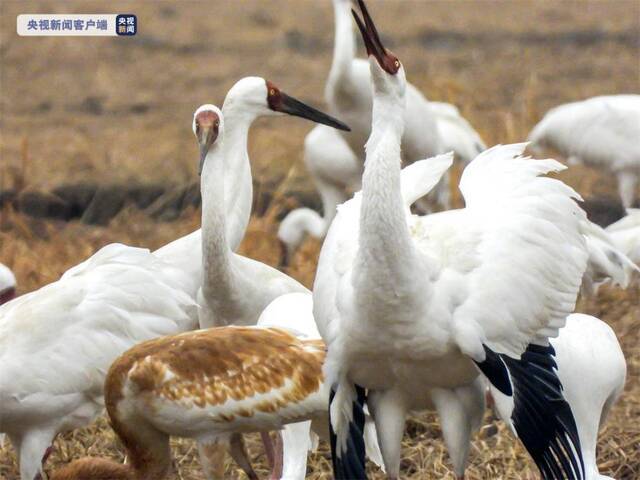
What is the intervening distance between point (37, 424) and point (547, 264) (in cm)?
173

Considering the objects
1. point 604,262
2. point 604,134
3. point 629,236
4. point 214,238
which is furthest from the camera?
point 604,134

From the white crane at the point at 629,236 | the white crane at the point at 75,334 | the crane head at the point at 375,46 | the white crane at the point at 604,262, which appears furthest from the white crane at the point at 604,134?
the crane head at the point at 375,46

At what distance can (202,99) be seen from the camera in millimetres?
11930

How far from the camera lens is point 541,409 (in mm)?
4184

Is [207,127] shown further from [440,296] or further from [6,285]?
[440,296]

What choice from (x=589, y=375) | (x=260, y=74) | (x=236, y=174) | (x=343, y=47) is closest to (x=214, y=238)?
(x=236, y=174)

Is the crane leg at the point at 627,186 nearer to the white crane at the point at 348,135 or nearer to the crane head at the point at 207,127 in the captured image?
the white crane at the point at 348,135

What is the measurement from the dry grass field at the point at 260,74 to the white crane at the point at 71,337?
56 cm

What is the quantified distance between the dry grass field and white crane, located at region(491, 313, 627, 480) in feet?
2.42

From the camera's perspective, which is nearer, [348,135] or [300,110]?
[300,110]

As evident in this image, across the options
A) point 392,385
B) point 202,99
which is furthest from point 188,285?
point 202,99

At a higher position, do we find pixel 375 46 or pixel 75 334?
pixel 375 46

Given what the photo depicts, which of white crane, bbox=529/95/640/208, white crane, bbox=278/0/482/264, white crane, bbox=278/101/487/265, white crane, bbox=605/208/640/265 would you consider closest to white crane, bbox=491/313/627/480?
white crane, bbox=605/208/640/265

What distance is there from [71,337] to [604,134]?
439cm
